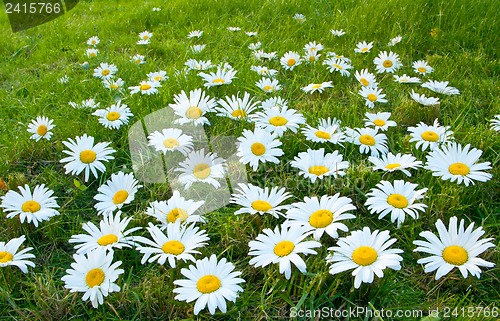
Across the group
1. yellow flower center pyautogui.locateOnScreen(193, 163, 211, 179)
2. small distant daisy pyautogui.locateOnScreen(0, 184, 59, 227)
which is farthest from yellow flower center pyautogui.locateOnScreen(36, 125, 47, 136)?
yellow flower center pyautogui.locateOnScreen(193, 163, 211, 179)

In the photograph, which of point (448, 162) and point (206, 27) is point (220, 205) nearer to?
point (448, 162)

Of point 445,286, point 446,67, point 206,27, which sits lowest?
point 445,286

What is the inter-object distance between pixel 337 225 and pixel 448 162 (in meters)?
0.65

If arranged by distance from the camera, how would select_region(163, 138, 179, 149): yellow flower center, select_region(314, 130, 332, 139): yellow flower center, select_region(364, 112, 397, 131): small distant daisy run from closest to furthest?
select_region(163, 138, 179, 149): yellow flower center
select_region(314, 130, 332, 139): yellow flower center
select_region(364, 112, 397, 131): small distant daisy

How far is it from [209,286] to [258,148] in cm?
76

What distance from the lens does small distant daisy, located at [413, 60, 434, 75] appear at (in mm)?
3018

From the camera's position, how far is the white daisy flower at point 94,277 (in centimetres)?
150

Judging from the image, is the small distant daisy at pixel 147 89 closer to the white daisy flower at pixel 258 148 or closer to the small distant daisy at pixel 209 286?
the white daisy flower at pixel 258 148

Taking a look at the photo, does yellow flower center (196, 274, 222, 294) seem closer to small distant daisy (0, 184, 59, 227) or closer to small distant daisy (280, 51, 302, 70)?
small distant daisy (0, 184, 59, 227)

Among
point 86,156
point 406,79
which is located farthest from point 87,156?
point 406,79

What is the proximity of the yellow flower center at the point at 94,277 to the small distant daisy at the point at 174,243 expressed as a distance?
0.15 m

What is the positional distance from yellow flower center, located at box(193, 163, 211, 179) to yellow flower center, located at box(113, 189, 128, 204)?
0.30 meters

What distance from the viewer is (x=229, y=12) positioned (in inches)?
177

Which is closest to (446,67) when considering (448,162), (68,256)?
(448,162)
